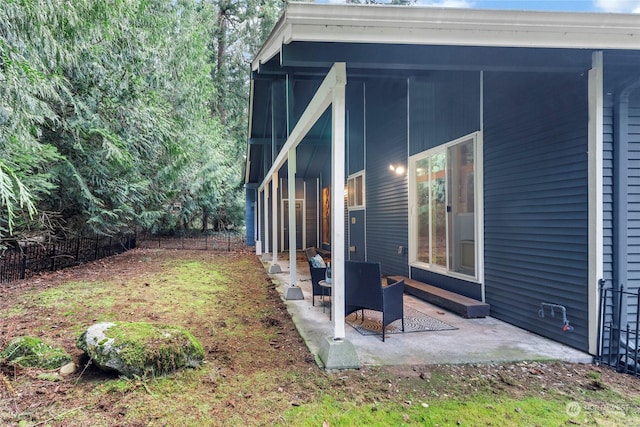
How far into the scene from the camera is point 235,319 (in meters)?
Result: 4.64

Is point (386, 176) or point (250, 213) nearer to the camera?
point (386, 176)

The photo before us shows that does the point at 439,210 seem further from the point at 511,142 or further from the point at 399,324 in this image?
the point at 399,324

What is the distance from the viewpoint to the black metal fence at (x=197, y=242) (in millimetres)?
14773

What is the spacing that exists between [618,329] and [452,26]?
277 centimetres

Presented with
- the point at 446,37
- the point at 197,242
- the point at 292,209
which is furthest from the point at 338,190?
the point at 197,242

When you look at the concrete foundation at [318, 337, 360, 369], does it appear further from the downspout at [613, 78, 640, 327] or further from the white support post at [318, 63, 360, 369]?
the downspout at [613, 78, 640, 327]

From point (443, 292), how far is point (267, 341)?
2.58m

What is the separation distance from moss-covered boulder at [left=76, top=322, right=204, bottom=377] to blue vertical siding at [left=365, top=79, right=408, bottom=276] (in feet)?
13.9

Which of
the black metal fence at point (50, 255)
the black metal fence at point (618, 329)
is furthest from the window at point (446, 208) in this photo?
the black metal fence at point (50, 255)

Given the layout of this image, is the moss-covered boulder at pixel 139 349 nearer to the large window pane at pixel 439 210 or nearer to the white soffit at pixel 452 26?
the white soffit at pixel 452 26

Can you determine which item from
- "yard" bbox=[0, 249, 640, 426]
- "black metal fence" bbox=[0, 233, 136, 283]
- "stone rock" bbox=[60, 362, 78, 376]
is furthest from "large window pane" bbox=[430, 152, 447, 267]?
"black metal fence" bbox=[0, 233, 136, 283]

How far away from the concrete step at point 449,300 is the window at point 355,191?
3220 mm

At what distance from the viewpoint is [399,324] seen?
4168 mm

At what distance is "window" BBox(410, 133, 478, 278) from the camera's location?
15.5 ft
